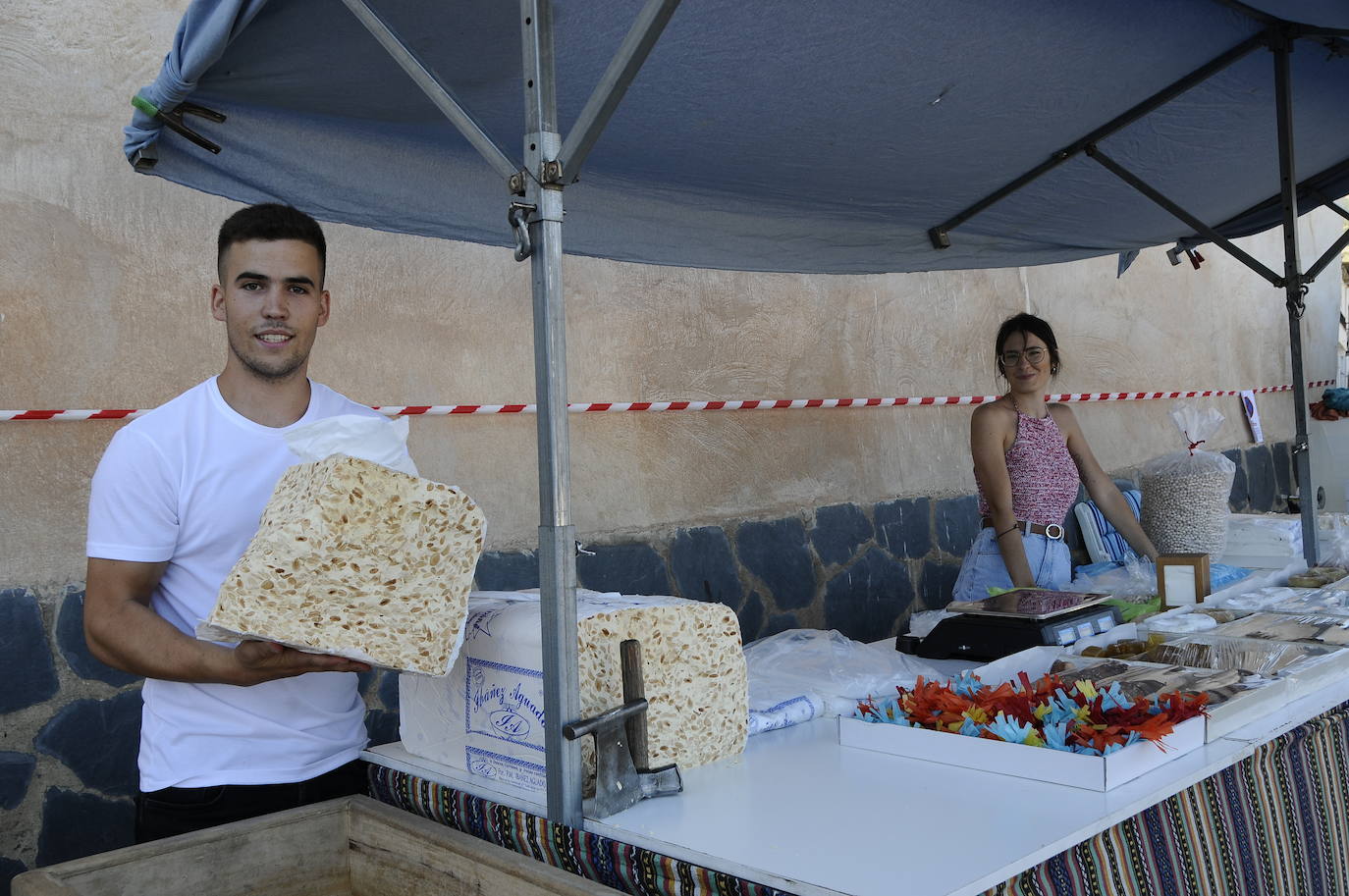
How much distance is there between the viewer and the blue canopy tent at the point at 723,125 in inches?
60.8

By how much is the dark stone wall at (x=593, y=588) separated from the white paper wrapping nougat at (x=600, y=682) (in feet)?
5.70

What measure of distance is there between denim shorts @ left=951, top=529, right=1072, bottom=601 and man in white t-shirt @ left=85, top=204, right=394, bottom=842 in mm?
2396

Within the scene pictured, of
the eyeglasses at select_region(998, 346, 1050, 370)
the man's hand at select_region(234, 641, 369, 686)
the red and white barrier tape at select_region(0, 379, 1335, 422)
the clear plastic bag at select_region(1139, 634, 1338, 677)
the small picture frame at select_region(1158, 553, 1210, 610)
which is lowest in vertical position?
the clear plastic bag at select_region(1139, 634, 1338, 677)

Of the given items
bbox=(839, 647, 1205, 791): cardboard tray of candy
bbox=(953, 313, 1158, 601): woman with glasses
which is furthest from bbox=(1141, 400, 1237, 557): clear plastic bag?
bbox=(839, 647, 1205, 791): cardboard tray of candy

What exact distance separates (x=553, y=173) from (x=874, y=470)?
423cm

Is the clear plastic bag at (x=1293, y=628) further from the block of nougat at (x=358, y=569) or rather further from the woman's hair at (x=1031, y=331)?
the block of nougat at (x=358, y=569)

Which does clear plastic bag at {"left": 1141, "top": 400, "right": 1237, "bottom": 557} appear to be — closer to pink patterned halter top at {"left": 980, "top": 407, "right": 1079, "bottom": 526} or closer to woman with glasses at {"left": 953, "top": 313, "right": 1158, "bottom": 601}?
woman with glasses at {"left": 953, "top": 313, "right": 1158, "bottom": 601}

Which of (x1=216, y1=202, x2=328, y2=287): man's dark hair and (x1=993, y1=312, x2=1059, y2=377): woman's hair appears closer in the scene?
(x1=216, y1=202, x2=328, y2=287): man's dark hair

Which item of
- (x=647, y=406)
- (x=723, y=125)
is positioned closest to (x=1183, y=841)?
(x=723, y=125)

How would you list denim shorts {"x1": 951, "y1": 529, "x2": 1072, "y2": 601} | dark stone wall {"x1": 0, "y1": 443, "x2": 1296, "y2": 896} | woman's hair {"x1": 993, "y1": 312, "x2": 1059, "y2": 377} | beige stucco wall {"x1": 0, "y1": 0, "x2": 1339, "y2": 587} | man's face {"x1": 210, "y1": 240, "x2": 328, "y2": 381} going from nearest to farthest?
man's face {"x1": 210, "y1": 240, "x2": 328, "y2": 381}
dark stone wall {"x1": 0, "y1": 443, "x2": 1296, "y2": 896}
beige stucco wall {"x1": 0, "y1": 0, "x2": 1339, "y2": 587}
denim shorts {"x1": 951, "y1": 529, "x2": 1072, "y2": 601}
woman's hair {"x1": 993, "y1": 312, "x2": 1059, "y2": 377}

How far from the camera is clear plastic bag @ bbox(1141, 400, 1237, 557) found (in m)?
3.51

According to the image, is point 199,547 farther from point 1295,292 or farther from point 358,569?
point 1295,292

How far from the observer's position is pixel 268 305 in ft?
5.99

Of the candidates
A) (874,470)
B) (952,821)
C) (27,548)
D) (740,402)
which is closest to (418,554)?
(952,821)
